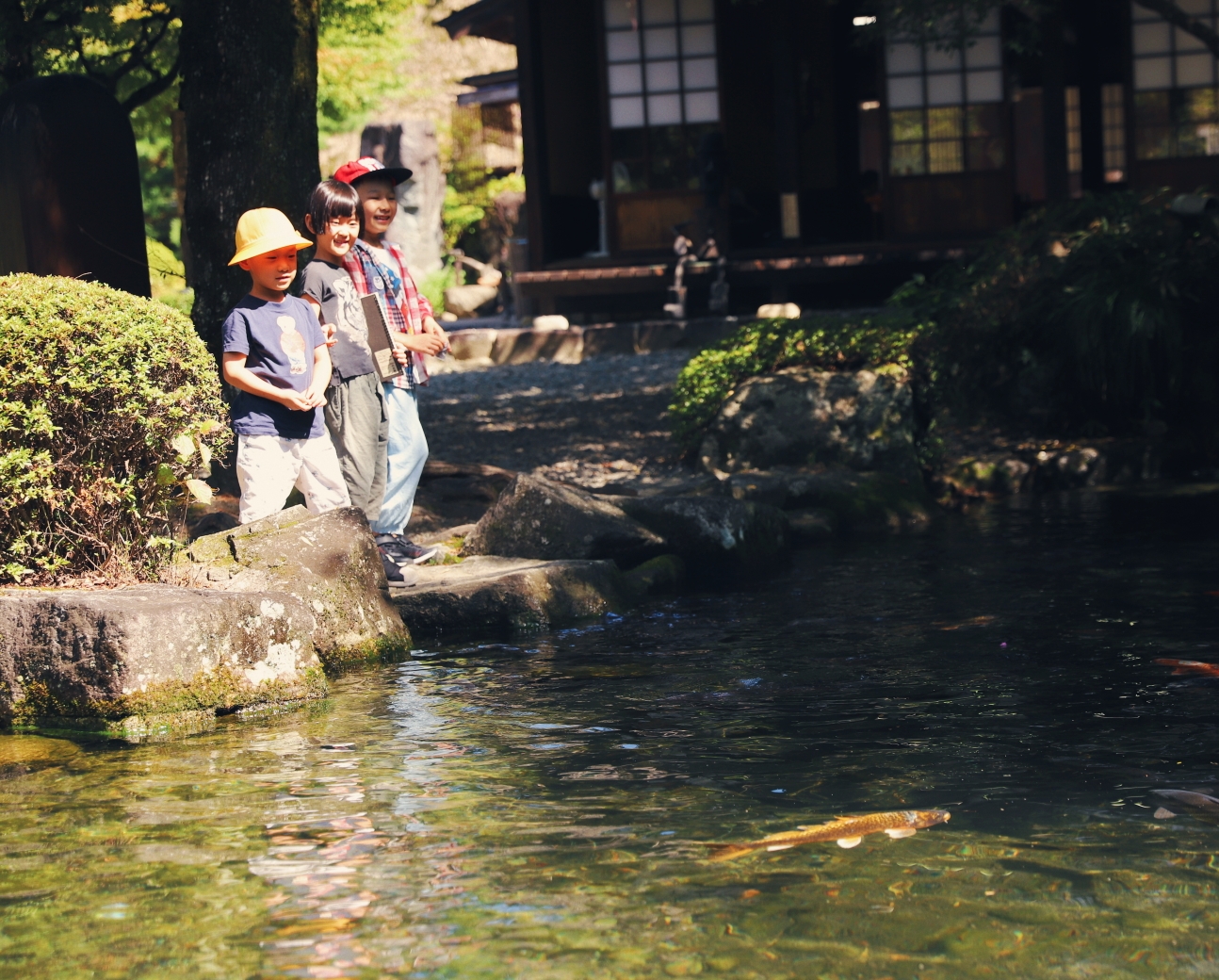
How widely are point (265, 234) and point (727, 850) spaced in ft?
11.1

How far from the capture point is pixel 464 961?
9.02 ft

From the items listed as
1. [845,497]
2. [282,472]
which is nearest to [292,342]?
[282,472]

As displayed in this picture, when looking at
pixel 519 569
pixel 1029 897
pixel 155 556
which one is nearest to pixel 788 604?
pixel 519 569

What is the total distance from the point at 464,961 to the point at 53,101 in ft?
21.7

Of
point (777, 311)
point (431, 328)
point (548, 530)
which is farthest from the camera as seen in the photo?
point (777, 311)

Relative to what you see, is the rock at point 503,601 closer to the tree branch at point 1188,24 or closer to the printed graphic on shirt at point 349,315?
the printed graphic on shirt at point 349,315

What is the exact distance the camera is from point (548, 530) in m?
6.97

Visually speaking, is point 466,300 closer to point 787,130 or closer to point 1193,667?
point 787,130

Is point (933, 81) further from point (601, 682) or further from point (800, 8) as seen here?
point (601, 682)

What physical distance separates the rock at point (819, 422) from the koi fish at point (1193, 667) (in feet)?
13.8

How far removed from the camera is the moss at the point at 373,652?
538 cm

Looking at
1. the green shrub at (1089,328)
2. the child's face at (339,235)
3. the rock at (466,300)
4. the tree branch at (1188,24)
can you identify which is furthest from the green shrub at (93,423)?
the rock at (466,300)

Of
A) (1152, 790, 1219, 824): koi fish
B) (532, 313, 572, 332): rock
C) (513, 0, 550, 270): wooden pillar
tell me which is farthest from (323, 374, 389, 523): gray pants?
(513, 0, 550, 270): wooden pillar

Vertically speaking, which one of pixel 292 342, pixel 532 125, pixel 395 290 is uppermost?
pixel 532 125
